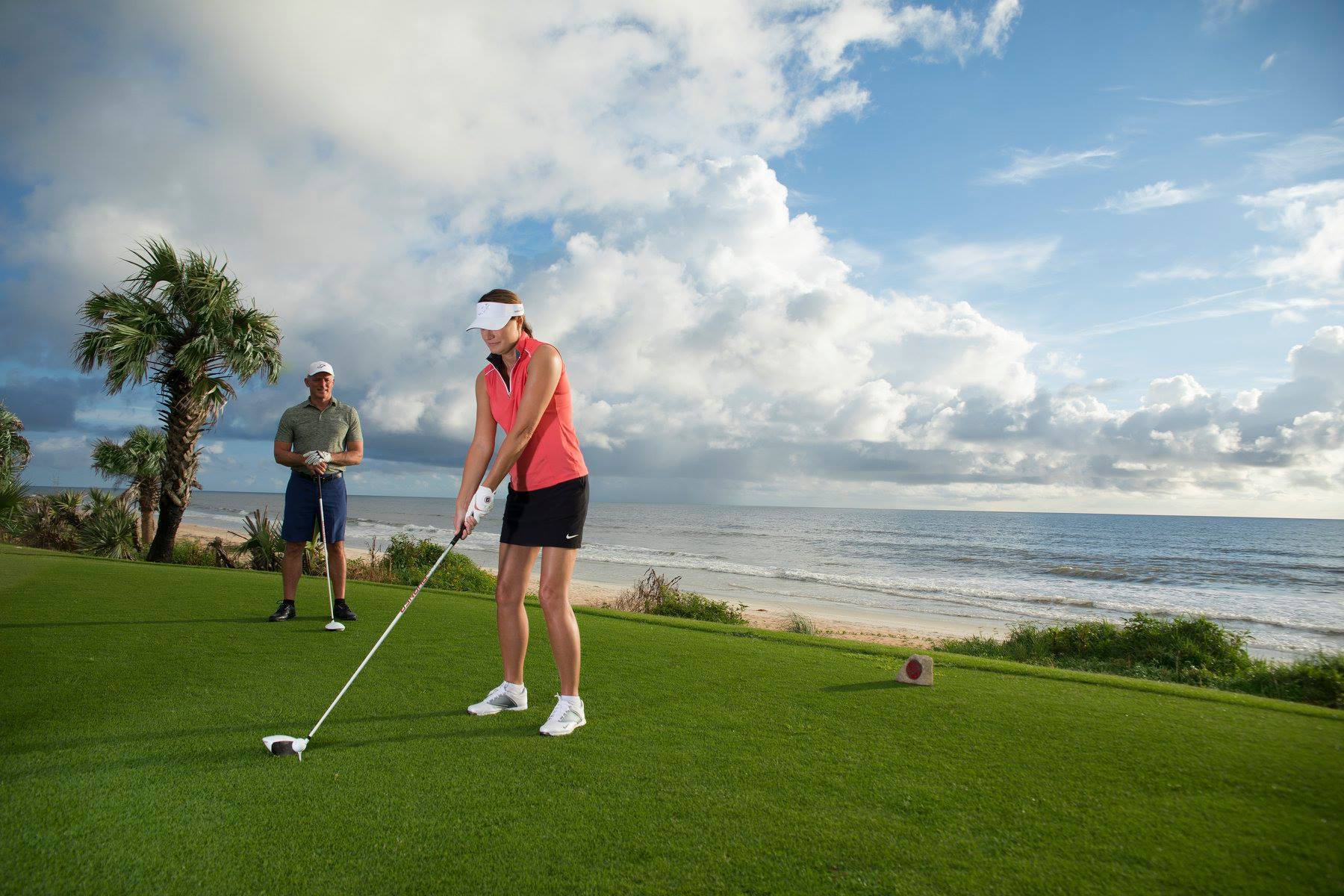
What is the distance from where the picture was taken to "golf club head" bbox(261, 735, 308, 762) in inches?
101

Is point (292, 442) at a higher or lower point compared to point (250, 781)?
higher

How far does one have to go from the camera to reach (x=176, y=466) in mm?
11703

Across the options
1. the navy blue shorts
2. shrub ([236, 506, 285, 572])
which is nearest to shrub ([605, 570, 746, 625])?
shrub ([236, 506, 285, 572])

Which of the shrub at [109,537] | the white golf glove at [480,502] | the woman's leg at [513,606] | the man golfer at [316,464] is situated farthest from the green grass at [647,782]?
the shrub at [109,537]

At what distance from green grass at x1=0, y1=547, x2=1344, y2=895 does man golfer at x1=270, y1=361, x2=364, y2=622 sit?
4.41ft

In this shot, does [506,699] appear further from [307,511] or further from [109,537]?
[109,537]

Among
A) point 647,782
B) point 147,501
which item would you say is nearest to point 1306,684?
point 647,782

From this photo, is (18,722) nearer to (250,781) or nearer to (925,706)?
(250,781)

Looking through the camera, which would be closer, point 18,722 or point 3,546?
point 18,722

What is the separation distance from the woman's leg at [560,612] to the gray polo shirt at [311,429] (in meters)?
3.41

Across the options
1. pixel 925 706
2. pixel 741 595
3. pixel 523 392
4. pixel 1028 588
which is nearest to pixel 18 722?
pixel 523 392

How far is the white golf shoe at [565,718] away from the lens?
9.53 feet

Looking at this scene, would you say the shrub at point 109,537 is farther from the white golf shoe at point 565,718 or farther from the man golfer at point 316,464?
the white golf shoe at point 565,718

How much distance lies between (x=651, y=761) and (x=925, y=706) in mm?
1518
